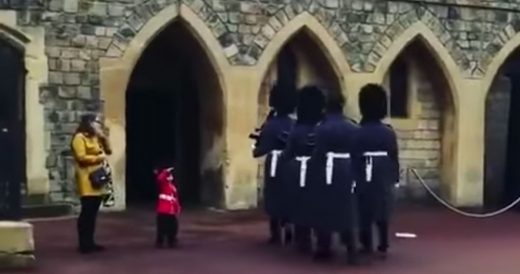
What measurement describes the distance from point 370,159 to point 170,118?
6255 millimetres

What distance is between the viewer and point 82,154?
33.2ft

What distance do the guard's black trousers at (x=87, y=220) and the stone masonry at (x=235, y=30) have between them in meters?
3.15

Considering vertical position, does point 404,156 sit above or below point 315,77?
below

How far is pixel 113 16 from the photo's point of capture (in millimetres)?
13703

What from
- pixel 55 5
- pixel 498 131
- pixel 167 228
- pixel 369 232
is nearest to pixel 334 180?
pixel 369 232

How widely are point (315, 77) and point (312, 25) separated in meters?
1.04

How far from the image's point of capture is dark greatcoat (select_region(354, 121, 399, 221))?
10242 mm

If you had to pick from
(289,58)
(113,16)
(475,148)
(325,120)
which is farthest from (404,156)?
(325,120)

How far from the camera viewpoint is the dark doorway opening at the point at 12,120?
508 inches

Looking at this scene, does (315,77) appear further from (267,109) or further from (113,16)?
(113,16)

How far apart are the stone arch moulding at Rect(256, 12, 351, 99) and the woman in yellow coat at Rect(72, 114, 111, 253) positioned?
16.3 feet

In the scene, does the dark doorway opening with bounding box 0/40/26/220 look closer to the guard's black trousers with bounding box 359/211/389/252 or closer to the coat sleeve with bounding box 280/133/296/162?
the coat sleeve with bounding box 280/133/296/162

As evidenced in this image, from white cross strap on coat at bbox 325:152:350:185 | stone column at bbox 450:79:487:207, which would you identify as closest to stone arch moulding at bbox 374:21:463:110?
stone column at bbox 450:79:487:207

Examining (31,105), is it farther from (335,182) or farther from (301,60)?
(335,182)
